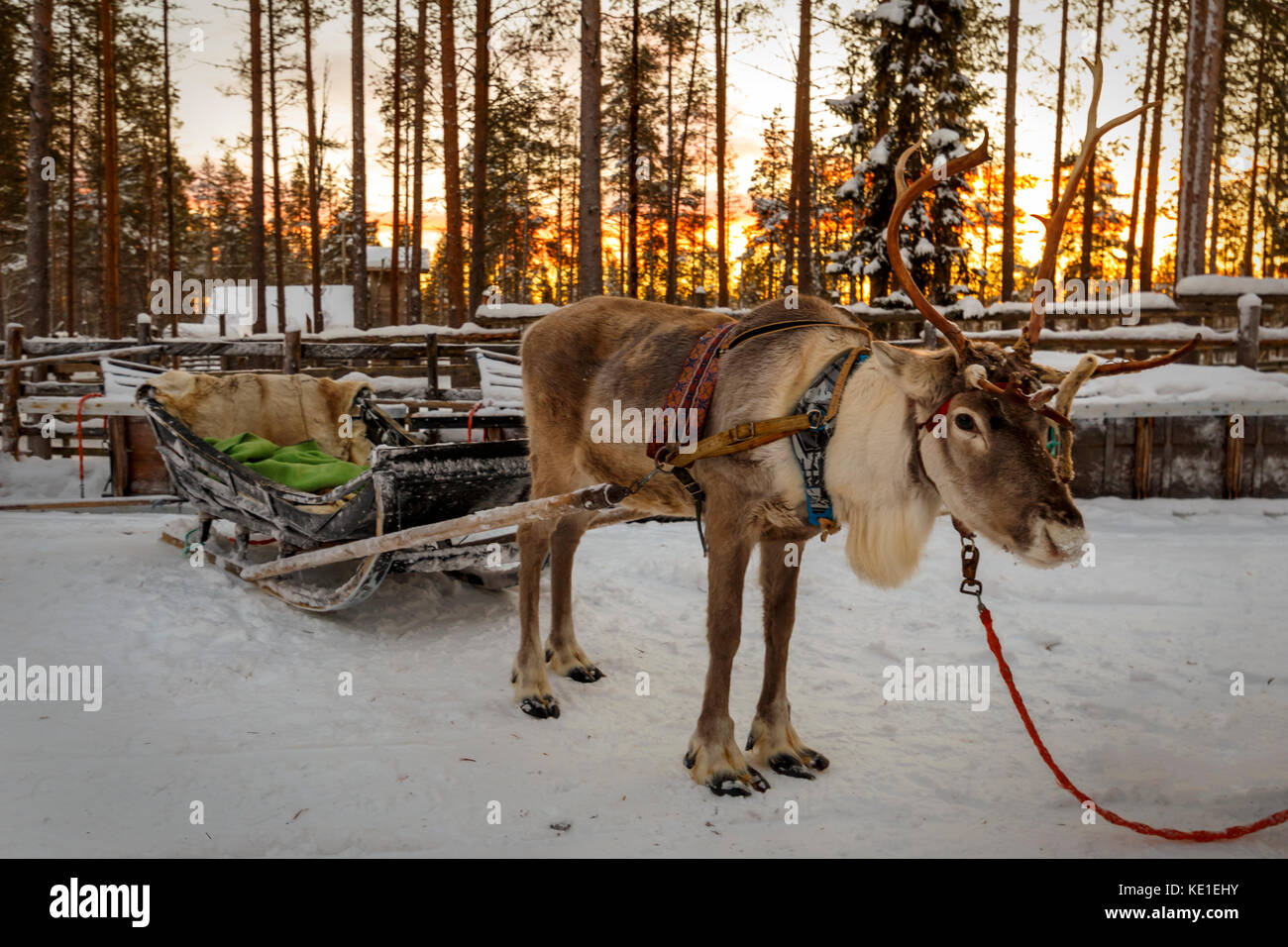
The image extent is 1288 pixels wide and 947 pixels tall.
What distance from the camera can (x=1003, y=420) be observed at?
254 centimetres

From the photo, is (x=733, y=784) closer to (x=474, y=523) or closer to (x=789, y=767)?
(x=789, y=767)

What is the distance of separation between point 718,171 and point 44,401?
47.1ft

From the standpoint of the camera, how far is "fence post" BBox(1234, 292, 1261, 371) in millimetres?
8727

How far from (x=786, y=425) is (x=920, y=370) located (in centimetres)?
50

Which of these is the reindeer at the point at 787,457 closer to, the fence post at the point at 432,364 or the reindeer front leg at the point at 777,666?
the reindeer front leg at the point at 777,666

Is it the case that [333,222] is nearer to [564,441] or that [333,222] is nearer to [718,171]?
[718,171]

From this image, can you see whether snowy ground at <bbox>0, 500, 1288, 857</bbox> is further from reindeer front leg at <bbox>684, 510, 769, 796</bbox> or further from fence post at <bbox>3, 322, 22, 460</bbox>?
fence post at <bbox>3, 322, 22, 460</bbox>

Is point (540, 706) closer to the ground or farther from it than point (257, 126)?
closer to the ground

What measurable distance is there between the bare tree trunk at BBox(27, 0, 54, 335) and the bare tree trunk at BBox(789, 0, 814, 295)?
40.7 ft

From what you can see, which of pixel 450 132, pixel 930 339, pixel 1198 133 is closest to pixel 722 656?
pixel 930 339

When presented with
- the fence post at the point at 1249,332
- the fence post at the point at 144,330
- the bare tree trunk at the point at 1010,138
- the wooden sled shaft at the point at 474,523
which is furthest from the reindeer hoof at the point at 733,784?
the bare tree trunk at the point at 1010,138

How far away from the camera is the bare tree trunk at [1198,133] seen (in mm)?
12648

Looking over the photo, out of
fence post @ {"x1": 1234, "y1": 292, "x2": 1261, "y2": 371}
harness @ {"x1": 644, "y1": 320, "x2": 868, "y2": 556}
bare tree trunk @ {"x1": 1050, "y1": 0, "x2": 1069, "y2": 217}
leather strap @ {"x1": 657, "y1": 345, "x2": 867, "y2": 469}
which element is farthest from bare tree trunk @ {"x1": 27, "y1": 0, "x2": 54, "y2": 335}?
bare tree trunk @ {"x1": 1050, "y1": 0, "x2": 1069, "y2": 217}

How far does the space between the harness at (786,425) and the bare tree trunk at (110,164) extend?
1752 cm
